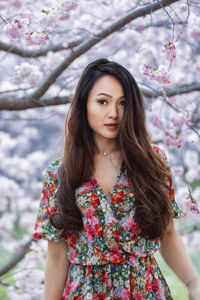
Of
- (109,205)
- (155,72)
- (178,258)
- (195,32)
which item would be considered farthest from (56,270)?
→ (195,32)

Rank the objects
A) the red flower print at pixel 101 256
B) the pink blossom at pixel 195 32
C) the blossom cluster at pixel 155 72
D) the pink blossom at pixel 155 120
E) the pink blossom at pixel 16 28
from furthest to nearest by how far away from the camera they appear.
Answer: the pink blossom at pixel 195 32, the pink blossom at pixel 155 120, the pink blossom at pixel 16 28, the blossom cluster at pixel 155 72, the red flower print at pixel 101 256

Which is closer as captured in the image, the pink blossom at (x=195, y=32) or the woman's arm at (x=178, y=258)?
the woman's arm at (x=178, y=258)

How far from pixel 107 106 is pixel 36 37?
1.82 feet

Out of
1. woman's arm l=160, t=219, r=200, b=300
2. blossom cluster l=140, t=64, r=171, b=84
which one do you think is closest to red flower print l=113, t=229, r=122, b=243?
woman's arm l=160, t=219, r=200, b=300

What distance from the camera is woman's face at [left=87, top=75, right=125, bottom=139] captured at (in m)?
1.58

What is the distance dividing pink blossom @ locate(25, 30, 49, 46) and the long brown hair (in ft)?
1.16

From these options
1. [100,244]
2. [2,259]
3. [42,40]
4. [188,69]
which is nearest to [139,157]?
[100,244]

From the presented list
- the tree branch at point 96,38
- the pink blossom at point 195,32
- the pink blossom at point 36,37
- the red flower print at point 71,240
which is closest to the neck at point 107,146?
the red flower print at point 71,240

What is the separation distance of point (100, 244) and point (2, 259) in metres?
4.31

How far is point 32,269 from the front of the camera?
258 centimetres

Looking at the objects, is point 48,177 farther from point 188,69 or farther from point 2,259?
point 2,259

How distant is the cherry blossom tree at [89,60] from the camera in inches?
74.1

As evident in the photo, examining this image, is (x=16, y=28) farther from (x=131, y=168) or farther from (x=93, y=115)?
(x=131, y=168)

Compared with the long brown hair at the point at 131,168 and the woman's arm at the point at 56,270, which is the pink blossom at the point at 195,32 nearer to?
the long brown hair at the point at 131,168
